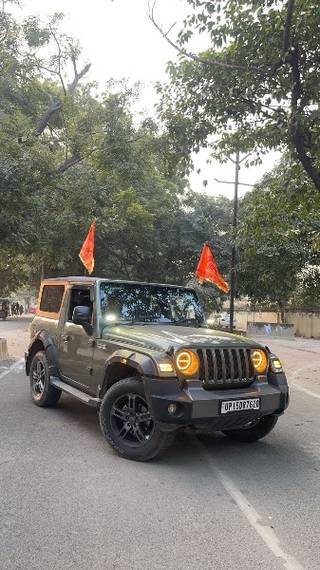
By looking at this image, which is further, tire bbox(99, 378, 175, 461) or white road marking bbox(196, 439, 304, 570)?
tire bbox(99, 378, 175, 461)

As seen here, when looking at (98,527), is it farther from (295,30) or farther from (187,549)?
(295,30)

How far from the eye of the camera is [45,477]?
4727 mm

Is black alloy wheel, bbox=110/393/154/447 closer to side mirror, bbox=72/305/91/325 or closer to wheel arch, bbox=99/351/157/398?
wheel arch, bbox=99/351/157/398

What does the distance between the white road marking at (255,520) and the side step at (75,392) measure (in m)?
1.51

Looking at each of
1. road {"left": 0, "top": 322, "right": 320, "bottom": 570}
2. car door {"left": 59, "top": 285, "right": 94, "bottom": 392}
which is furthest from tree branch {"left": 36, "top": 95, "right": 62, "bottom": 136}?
road {"left": 0, "top": 322, "right": 320, "bottom": 570}

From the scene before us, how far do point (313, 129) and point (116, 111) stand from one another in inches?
354

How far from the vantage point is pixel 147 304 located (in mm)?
6848

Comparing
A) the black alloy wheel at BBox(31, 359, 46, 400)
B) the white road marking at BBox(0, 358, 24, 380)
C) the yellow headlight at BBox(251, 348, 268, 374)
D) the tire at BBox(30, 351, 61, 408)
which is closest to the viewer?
the yellow headlight at BBox(251, 348, 268, 374)

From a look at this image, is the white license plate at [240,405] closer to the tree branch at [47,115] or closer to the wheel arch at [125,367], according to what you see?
the wheel arch at [125,367]

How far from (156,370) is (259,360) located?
128 cm

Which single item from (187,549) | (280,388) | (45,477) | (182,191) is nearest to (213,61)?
(280,388)

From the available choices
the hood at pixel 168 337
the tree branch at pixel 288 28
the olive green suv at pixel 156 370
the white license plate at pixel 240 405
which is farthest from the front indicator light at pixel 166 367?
the tree branch at pixel 288 28

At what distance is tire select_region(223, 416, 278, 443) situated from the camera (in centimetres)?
593

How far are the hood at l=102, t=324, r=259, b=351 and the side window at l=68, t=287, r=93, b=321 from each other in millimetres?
712
